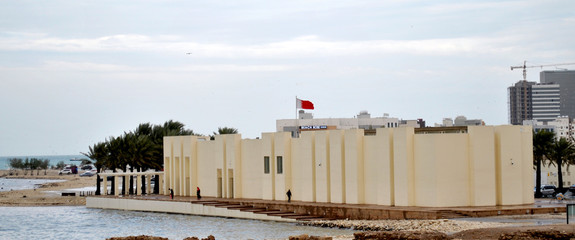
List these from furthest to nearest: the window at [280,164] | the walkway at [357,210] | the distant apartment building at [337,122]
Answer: the distant apartment building at [337,122], the window at [280,164], the walkway at [357,210]

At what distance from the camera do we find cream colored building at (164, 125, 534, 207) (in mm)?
47406

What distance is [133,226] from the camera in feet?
184

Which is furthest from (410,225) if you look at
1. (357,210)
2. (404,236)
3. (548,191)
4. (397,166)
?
(548,191)

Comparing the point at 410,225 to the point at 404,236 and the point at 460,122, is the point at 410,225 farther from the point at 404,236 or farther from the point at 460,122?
the point at 460,122

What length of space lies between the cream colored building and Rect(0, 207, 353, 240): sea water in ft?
15.4

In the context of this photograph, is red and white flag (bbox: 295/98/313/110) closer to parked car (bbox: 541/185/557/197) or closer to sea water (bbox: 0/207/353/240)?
sea water (bbox: 0/207/353/240)

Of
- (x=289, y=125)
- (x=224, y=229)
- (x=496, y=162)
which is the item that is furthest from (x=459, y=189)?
(x=289, y=125)

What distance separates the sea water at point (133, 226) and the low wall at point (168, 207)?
70cm

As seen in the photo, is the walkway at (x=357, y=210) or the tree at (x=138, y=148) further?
the tree at (x=138, y=148)

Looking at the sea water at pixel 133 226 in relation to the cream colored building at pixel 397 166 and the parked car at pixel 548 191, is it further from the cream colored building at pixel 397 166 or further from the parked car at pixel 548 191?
the parked car at pixel 548 191

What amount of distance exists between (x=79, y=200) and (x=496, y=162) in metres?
49.6

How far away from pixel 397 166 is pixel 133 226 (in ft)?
61.9

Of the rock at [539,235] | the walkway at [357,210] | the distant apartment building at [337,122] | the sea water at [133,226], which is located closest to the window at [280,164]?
the walkway at [357,210]

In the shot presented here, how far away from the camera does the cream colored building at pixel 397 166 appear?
47.4 metres
